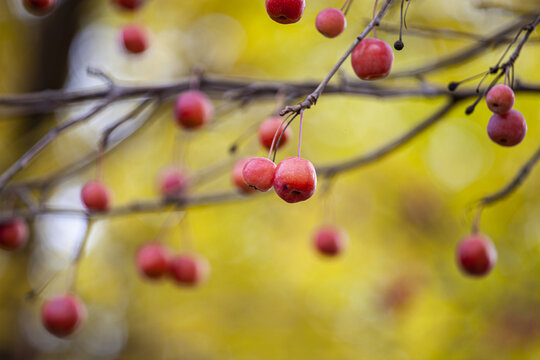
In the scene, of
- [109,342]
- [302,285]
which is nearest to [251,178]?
[302,285]

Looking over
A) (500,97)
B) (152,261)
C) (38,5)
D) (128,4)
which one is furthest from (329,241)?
(38,5)

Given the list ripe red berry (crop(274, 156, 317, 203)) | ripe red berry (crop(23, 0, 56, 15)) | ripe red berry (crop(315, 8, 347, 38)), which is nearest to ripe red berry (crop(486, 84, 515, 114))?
ripe red berry (crop(315, 8, 347, 38))

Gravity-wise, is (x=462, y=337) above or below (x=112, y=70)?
below

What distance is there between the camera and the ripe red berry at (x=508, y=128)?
1315 millimetres

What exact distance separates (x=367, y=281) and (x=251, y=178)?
433 centimetres

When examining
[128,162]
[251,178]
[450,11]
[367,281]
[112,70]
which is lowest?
[251,178]

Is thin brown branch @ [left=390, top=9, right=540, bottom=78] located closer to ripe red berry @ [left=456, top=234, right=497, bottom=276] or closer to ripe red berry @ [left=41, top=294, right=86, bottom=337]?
ripe red berry @ [left=456, top=234, right=497, bottom=276]

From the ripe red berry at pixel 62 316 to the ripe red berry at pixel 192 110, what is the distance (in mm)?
922

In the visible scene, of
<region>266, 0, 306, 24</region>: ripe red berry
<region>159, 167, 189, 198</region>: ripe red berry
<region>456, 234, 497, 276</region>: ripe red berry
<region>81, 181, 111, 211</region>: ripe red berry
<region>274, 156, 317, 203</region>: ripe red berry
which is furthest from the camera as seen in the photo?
<region>159, 167, 189, 198</region>: ripe red berry

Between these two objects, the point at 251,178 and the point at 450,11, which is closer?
the point at 251,178

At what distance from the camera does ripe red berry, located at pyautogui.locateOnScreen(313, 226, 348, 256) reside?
241cm

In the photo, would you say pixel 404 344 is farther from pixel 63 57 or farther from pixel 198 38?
pixel 63 57

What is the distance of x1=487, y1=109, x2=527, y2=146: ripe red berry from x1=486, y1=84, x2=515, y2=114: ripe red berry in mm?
103

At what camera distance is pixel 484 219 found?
4.11 meters
